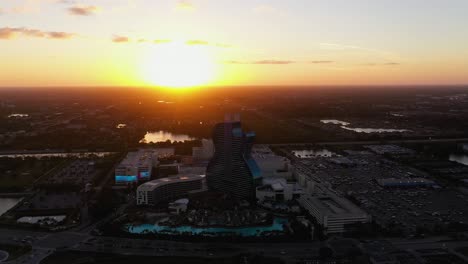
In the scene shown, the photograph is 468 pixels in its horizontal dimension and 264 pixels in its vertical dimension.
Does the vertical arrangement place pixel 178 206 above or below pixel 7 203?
above

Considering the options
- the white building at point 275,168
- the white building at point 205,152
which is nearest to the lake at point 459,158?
the white building at point 275,168

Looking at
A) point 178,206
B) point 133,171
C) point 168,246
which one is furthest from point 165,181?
point 168,246

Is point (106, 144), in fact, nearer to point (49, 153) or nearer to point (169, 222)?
point (49, 153)

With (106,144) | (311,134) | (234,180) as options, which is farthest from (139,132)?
(234,180)

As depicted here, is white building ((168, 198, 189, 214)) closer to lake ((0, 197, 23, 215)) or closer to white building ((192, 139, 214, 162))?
lake ((0, 197, 23, 215))

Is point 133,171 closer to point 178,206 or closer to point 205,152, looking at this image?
point 178,206
